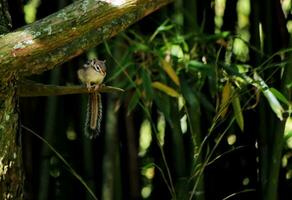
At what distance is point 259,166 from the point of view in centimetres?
193

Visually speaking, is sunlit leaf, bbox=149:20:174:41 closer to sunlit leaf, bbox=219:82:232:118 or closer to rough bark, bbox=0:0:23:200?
sunlit leaf, bbox=219:82:232:118

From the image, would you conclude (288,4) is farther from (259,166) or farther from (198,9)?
(259,166)

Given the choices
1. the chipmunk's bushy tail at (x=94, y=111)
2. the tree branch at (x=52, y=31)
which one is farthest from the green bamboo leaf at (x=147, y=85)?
the tree branch at (x=52, y=31)

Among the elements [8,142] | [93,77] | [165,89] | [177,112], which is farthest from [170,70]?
[8,142]

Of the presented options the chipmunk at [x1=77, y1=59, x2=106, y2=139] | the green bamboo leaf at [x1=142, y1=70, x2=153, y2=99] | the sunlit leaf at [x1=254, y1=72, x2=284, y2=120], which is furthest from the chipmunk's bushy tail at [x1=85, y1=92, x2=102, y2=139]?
the sunlit leaf at [x1=254, y1=72, x2=284, y2=120]

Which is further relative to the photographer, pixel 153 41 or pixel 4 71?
pixel 153 41

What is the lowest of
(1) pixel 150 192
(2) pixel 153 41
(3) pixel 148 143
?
(1) pixel 150 192

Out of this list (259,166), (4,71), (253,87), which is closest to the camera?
(4,71)

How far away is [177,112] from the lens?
1808mm

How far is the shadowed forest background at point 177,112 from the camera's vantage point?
1.73m

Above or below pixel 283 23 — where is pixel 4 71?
below

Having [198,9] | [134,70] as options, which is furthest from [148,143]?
[198,9]

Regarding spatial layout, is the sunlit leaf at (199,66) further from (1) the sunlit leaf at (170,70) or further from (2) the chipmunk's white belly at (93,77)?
(2) the chipmunk's white belly at (93,77)

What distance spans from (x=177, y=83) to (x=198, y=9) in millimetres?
356
